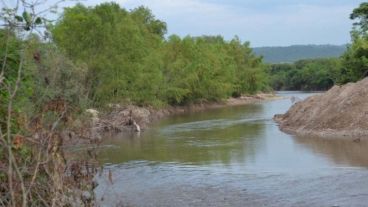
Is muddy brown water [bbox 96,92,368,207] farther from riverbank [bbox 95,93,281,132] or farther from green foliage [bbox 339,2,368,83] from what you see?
green foliage [bbox 339,2,368,83]

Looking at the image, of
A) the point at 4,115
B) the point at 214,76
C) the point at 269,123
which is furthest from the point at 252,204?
the point at 214,76

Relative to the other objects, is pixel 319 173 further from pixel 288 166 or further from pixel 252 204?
pixel 252 204

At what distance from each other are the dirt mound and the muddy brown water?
2.08 metres

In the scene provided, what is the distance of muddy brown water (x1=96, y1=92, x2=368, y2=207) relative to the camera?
15984mm

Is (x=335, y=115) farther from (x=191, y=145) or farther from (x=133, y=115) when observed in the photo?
(x=133, y=115)

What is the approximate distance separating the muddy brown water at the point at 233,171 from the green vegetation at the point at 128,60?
1109 centimetres

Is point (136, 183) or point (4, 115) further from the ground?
point (4, 115)

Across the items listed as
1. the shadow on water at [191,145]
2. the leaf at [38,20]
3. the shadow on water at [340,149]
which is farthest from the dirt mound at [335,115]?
the leaf at [38,20]

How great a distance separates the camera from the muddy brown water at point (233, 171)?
16.0m

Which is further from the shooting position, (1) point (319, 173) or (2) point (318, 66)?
(2) point (318, 66)

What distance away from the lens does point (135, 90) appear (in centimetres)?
4959

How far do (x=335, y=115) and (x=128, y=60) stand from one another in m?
18.4

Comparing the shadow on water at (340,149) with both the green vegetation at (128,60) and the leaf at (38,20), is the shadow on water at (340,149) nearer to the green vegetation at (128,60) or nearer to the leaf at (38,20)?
the green vegetation at (128,60)

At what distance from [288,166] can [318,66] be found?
124 metres
